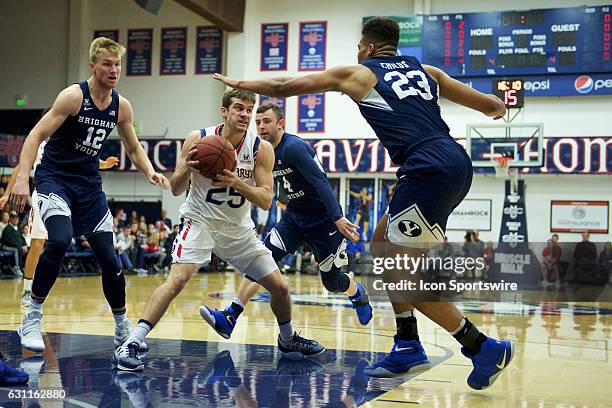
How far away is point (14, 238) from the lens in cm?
1461

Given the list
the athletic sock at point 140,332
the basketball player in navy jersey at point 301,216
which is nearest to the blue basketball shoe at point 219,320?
the basketball player in navy jersey at point 301,216

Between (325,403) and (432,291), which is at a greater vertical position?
(432,291)

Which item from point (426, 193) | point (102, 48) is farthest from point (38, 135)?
point (426, 193)

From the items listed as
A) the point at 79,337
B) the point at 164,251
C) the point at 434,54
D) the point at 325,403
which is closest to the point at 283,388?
the point at 325,403

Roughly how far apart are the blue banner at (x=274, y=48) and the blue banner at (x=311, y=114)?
1.26 meters

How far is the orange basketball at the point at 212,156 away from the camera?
4695 mm

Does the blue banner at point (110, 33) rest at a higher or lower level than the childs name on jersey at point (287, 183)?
higher

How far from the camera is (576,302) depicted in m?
12.4

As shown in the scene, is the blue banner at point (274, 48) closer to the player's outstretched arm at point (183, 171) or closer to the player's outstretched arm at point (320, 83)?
the player's outstretched arm at point (183, 171)

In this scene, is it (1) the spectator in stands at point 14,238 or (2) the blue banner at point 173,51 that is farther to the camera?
(2) the blue banner at point 173,51

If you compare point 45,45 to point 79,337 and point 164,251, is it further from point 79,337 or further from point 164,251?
point 79,337

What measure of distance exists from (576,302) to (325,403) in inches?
375

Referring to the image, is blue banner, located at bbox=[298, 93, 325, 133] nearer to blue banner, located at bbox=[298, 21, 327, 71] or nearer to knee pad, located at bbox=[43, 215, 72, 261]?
blue banner, located at bbox=[298, 21, 327, 71]

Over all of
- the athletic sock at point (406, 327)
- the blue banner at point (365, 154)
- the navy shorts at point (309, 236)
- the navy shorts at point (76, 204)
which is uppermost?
the blue banner at point (365, 154)
